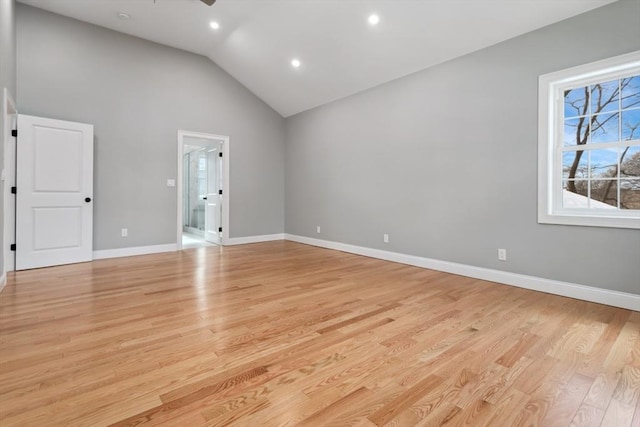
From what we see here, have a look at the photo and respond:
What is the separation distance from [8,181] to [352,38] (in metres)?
4.71

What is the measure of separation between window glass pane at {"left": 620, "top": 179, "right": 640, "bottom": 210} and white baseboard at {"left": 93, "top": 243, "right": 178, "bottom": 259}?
19.5 ft

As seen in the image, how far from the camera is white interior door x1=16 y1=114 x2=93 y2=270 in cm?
393

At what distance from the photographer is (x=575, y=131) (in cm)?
309

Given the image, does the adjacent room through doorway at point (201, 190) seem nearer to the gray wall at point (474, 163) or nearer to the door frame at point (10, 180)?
the door frame at point (10, 180)

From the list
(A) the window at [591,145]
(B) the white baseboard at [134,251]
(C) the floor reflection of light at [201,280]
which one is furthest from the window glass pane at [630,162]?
(B) the white baseboard at [134,251]

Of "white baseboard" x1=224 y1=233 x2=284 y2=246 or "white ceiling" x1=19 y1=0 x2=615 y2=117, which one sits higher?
"white ceiling" x1=19 y1=0 x2=615 y2=117

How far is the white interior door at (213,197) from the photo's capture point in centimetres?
612

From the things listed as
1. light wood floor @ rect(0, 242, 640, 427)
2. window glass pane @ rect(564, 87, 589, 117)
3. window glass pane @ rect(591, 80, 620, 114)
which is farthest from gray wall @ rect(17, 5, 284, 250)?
window glass pane @ rect(591, 80, 620, 114)

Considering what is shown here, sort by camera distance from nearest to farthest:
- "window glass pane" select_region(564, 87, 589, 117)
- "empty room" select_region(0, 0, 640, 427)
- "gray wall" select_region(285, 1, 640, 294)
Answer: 1. "empty room" select_region(0, 0, 640, 427)
2. "gray wall" select_region(285, 1, 640, 294)
3. "window glass pane" select_region(564, 87, 589, 117)

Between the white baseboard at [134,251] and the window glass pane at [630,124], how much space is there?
6.07 m

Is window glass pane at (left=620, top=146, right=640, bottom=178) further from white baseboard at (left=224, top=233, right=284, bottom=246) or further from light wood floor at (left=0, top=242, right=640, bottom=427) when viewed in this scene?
white baseboard at (left=224, top=233, right=284, bottom=246)

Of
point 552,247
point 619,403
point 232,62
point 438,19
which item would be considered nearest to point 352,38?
point 438,19

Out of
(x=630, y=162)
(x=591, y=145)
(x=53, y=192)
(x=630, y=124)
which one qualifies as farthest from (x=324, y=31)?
(x=53, y=192)

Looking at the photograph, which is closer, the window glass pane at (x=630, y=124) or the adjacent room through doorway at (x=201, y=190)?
the window glass pane at (x=630, y=124)
